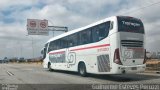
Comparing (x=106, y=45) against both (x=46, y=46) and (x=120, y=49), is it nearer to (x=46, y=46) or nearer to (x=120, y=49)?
(x=120, y=49)

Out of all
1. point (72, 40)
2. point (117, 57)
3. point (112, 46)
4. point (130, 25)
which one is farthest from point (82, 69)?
point (130, 25)

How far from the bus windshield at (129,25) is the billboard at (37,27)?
35967 mm

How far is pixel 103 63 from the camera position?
1805cm

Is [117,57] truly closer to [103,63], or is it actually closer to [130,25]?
[103,63]

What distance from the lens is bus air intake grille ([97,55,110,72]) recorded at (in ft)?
57.7

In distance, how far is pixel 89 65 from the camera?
65.6 ft

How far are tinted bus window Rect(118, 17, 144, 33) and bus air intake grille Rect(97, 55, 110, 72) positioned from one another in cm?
194

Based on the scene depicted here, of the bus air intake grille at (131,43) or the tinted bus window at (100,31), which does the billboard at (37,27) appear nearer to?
the tinted bus window at (100,31)

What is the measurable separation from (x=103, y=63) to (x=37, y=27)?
1422 inches

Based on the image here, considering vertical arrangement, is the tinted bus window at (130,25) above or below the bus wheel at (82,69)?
above

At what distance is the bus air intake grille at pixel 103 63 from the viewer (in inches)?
692

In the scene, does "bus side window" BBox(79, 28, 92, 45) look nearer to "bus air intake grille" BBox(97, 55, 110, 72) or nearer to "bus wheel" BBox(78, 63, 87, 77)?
"bus wheel" BBox(78, 63, 87, 77)

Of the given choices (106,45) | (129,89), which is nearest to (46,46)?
(106,45)

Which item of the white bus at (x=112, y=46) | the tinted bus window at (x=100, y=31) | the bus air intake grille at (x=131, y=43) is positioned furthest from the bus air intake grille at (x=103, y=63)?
the bus air intake grille at (x=131, y=43)
